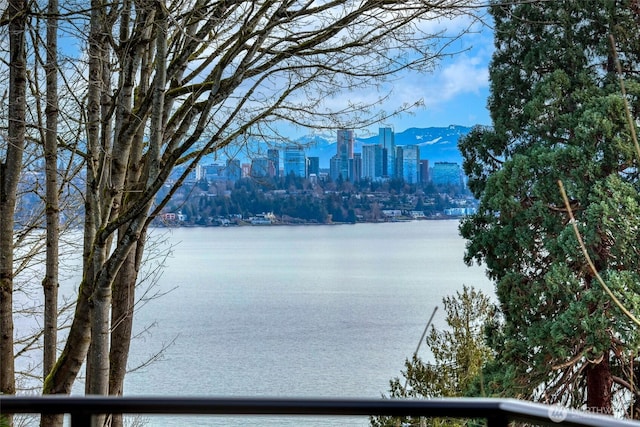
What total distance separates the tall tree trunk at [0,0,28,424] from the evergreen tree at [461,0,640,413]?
671 cm

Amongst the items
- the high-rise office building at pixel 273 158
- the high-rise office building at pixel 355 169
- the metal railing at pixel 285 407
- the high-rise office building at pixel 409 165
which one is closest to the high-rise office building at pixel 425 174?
the high-rise office building at pixel 409 165

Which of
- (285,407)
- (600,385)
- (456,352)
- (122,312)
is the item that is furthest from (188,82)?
(456,352)

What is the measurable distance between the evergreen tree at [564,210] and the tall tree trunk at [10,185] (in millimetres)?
6715

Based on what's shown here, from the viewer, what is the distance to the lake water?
2448 cm

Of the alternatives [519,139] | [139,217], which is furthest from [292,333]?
[139,217]

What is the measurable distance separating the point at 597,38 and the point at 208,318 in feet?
83.8

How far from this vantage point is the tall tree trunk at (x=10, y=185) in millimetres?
4656

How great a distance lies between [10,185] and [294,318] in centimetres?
2944

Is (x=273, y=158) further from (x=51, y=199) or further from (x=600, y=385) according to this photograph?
(x=600, y=385)

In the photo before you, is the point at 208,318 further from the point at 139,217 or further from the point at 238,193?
the point at 139,217

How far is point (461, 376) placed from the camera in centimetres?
1433

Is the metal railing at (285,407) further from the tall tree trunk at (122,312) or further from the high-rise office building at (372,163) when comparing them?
the high-rise office building at (372,163)

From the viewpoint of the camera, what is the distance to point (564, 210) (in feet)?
34.8

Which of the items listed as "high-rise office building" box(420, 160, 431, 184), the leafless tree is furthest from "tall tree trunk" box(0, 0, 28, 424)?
"high-rise office building" box(420, 160, 431, 184)
